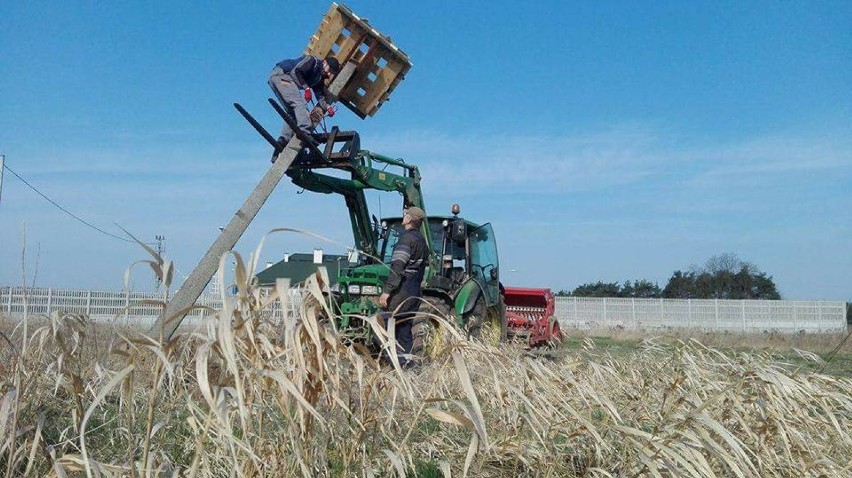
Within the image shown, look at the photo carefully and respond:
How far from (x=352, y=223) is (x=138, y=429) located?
Result: 257 inches

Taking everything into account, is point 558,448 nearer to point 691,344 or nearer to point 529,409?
point 529,409

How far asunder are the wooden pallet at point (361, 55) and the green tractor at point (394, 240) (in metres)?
0.53

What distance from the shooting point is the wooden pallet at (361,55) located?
7547 mm

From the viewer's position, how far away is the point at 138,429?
341 cm

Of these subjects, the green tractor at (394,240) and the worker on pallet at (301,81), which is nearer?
the worker on pallet at (301,81)

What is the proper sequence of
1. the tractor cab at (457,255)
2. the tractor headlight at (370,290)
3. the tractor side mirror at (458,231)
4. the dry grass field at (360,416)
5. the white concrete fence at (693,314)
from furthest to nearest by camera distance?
the white concrete fence at (693,314) → the tractor side mirror at (458,231) → the tractor cab at (457,255) → the tractor headlight at (370,290) → the dry grass field at (360,416)

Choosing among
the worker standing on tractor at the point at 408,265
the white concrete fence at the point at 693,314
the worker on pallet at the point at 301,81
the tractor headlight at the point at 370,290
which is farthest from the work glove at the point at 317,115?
the white concrete fence at the point at 693,314

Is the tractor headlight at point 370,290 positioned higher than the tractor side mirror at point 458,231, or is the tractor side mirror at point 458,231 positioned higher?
the tractor side mirror at point 458,231

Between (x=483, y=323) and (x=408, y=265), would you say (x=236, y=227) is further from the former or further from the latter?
(x=483, y=323)

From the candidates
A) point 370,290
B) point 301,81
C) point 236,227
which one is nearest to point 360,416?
point 236,227

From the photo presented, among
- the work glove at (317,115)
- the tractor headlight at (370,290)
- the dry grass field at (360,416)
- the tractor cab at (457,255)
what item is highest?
the work glove at (317,115)

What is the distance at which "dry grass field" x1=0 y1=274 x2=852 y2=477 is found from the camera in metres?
2.16

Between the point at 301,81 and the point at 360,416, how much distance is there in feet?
17.8

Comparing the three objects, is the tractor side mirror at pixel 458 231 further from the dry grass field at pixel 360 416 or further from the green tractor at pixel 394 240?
→ the dry grass field at pixel 360 416
